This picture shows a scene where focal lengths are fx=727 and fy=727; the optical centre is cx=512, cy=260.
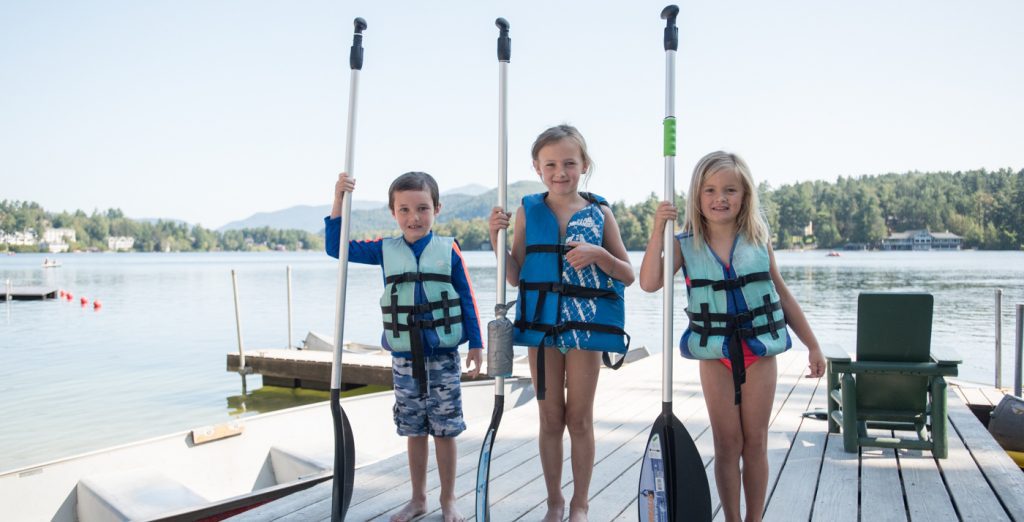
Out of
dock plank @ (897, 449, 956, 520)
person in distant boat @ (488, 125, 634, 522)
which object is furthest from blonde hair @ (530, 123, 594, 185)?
dock plank @ (897, 449, 956, 520)

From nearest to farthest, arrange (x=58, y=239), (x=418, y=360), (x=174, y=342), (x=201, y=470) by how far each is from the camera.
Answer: (x=418, y=360)
(x=201, y=470)
(x=174, y=342)
(x=58, y=239)

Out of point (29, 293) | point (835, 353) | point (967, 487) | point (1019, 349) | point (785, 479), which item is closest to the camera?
point (967, 487)

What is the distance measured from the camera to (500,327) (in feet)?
9.25

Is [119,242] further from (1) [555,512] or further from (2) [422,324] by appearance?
(1) [555,512]

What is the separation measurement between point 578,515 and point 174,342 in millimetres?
22445

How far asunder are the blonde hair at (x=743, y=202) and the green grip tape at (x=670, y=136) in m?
0.17

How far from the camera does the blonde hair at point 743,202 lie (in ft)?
8.98

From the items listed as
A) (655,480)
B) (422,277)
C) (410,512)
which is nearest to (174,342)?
(410,512)

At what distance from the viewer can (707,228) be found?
9.29ft

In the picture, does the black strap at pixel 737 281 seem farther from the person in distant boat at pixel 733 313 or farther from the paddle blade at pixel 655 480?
the paddle blade at pixel 655 480

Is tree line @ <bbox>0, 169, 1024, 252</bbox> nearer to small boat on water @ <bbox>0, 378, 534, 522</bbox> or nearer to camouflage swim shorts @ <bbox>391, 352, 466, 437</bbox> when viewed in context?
small boat on water @ <bbox>0, 378, 534, 522</bbox>

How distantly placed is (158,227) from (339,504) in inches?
6734

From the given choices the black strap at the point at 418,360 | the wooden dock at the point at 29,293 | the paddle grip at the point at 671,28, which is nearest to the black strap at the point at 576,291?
the black strap at the point at 418,360

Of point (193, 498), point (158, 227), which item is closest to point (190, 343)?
point (193, 498)
